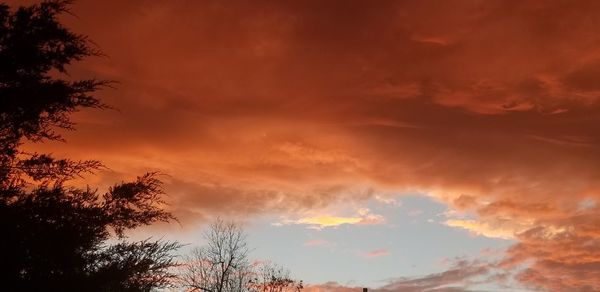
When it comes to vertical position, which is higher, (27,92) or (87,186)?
(27,92)

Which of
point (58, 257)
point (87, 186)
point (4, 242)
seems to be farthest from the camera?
point (87, 186)

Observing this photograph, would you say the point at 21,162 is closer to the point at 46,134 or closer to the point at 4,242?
the point at 46,134

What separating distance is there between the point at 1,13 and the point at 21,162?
3226 mm

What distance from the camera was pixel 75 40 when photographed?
502 inches

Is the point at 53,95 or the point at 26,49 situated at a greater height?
the point at 26,49

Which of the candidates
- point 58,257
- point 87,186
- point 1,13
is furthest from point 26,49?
point 58,257

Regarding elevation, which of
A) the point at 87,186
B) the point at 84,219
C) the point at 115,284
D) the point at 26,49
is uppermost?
Answer: the point at 26,49

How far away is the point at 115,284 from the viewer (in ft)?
41.3

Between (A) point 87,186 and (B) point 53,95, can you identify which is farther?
(A) point 87,186

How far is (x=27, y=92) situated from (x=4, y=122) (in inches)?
38.1

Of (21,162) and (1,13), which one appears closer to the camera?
(1,13)

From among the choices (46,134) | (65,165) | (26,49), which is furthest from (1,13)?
(65,165)

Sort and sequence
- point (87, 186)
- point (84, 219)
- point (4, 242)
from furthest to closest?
1. point (87, 186)
2. point (84, 219)
3. point (4, 242)

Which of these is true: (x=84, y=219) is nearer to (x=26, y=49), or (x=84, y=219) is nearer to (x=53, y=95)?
(x=53, y=95)
